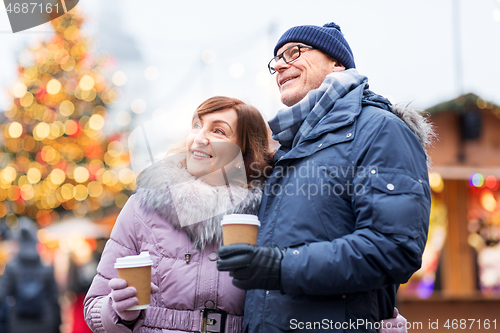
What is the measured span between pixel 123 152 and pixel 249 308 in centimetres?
912

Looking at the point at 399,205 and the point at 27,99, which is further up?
the point at 27,99

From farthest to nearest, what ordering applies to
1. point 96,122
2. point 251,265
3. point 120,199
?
1. point 120,199
2. point 96,122
3. point 251,265

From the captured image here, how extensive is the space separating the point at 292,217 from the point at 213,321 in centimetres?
68

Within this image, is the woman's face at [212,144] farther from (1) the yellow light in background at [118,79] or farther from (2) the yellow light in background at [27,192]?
(2) the yellow light in background at [27,192]

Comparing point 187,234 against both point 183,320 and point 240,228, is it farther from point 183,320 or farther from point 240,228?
point 240,228

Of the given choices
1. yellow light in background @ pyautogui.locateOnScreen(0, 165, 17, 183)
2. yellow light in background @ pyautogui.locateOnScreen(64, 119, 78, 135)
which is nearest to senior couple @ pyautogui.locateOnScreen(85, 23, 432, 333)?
yellow light in background @ pyautogui.locateOnScreen(64, 119, 78, 135)

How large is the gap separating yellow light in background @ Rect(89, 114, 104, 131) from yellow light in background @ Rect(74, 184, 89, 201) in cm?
157

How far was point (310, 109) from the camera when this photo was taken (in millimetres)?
2203

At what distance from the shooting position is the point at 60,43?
9.87 metres

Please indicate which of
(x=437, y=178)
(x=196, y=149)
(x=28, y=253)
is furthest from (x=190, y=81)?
(x=196, y=149)

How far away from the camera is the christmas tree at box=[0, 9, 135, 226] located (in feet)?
32.2

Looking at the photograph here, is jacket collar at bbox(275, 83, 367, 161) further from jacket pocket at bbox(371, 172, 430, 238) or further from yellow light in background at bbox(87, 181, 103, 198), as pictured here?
yellow light in background at bbox(87, 181, 103, 198)

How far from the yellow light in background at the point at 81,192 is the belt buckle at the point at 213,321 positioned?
928cm

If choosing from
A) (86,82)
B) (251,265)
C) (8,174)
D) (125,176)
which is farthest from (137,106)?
(251,265)
